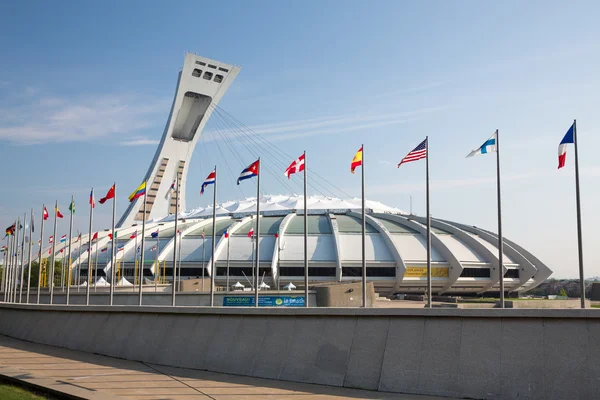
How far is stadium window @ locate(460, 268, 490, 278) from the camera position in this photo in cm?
4795

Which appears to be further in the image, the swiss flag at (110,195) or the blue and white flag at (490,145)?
the swiss flag at (110,195)

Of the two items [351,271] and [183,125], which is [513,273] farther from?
[183,125]

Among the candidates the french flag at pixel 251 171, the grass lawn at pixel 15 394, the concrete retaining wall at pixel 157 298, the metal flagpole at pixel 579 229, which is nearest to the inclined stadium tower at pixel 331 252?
the concrete retaining wall at pixel 157 298

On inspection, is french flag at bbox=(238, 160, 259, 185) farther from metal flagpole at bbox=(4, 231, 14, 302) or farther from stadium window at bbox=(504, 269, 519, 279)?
stadium window at bbox=(504, 269, 519, 279)

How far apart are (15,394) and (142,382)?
9.92ft

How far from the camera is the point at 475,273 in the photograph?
48.6m

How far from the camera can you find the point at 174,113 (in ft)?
220

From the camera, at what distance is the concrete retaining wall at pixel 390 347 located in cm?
1269

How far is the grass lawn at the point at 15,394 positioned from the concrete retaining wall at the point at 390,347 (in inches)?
196

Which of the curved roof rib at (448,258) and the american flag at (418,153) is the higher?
the american flag at (418,153)

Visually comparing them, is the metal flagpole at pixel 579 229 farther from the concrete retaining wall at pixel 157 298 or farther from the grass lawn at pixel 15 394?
the concrete retaining wall at pixel 157 298

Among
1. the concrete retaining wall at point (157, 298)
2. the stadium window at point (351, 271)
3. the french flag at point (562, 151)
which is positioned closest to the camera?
the french flag at point (562, 151)

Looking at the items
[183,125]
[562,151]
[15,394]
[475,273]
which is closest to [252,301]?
[562,151]

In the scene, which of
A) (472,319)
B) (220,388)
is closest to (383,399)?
(472,319)
